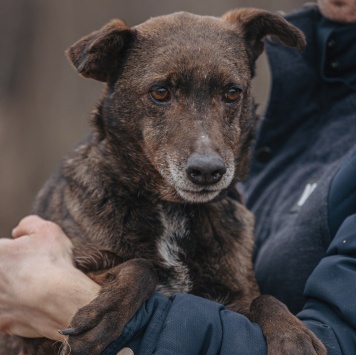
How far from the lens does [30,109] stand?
1088cm

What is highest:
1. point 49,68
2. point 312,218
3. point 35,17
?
point 312,218

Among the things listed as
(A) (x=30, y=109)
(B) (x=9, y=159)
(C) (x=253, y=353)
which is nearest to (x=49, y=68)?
(A) (x=30, y=109)

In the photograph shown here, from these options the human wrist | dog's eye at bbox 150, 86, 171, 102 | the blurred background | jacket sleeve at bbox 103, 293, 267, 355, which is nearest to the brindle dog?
dog's eye at bbox 150, 86, 171, 102

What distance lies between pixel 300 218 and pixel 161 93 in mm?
825

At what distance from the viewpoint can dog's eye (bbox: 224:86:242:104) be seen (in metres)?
3.28

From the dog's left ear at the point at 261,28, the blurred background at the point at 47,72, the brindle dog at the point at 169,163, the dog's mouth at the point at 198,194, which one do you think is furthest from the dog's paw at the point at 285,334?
the blurred background at the point at 47,72

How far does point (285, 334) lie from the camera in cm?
271

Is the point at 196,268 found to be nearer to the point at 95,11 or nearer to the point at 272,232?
the point at 272,232

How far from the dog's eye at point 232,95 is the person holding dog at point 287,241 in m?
0.53

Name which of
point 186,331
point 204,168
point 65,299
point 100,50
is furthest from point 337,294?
point 100,50

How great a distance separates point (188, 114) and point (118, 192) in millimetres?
488

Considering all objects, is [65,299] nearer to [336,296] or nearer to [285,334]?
[285,334]

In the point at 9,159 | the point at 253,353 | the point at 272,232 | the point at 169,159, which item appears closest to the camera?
the point at 253,353

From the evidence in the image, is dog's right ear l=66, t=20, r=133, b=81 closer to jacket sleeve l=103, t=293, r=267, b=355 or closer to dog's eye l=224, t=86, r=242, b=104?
dog's eye l=224, t=86, r=242, b=104
